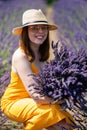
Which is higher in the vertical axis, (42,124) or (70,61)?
(70,61)

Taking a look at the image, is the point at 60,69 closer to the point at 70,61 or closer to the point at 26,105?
the point at 70,61

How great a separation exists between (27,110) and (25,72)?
0.26 metres

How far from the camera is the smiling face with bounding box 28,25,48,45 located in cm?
342

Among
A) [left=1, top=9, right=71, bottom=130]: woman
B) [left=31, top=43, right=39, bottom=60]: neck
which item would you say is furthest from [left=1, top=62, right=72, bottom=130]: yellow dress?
[left=31, top=43, right=39, bottom=60]: neck

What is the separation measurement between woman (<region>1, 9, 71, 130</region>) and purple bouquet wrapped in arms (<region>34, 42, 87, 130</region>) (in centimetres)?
11

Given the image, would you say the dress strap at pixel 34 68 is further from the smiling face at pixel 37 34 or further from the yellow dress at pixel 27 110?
the smiling face at pixel 37 34

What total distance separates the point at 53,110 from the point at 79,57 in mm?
412

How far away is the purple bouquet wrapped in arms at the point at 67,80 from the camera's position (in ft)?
9.93

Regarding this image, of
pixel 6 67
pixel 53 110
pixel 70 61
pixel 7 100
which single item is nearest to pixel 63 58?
pixel 70 61

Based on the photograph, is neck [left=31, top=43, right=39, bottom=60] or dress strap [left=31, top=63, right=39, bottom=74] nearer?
dress strap [left=31, top=63, right=39, bottom=74]

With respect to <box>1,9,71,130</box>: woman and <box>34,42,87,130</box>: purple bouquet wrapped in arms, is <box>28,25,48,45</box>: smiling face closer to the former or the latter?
<box>1,9,71,130</box>: woman

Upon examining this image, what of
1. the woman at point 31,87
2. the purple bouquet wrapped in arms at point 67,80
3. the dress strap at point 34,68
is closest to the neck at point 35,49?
the woman at point 31,87

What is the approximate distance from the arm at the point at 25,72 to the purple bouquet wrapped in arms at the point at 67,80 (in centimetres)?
11

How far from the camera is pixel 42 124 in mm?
3293
